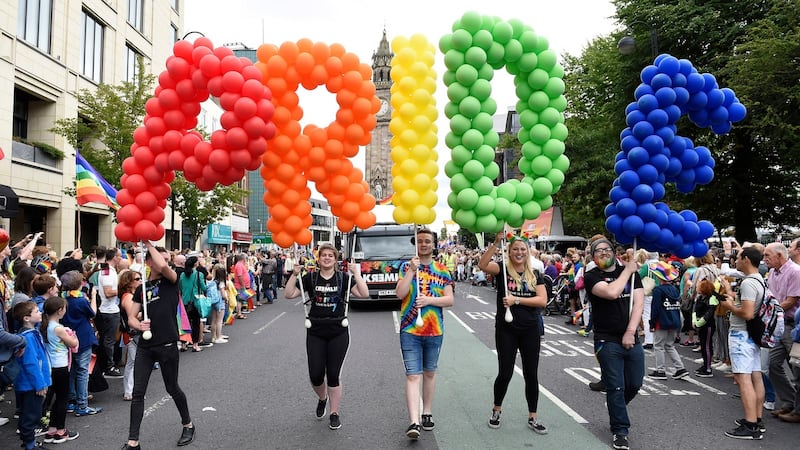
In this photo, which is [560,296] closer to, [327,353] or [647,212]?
[647,212]

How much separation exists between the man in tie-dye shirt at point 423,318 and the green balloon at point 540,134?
150 centimetres

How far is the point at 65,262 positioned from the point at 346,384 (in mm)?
4632

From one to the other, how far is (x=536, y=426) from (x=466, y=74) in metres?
3.54

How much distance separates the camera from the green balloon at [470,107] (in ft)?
17.5

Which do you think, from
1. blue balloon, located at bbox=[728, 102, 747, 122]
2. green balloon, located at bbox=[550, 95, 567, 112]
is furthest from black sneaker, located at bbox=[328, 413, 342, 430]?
blue balloon, located at bbox=[728, 102, 747, 122]

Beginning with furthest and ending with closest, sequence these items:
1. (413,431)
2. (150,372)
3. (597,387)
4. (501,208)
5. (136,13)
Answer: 1. (136,13)
2. (597,387)
3. (501,208)
4. (150,372)
5. (413,431)

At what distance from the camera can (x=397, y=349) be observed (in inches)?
390

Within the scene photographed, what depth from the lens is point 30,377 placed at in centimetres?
479

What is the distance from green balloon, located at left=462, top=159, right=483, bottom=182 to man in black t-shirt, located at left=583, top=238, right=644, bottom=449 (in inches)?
55.3

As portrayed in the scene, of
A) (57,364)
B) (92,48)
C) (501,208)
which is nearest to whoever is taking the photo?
(57,364)

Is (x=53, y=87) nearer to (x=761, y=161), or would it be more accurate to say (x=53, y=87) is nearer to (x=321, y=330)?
(x=321, y=330)

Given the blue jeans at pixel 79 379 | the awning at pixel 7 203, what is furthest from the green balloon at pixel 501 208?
the awning at pixel 7 203

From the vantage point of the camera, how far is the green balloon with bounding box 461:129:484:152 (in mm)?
5320

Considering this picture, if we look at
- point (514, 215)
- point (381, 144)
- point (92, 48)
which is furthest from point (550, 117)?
point (381, 144)
